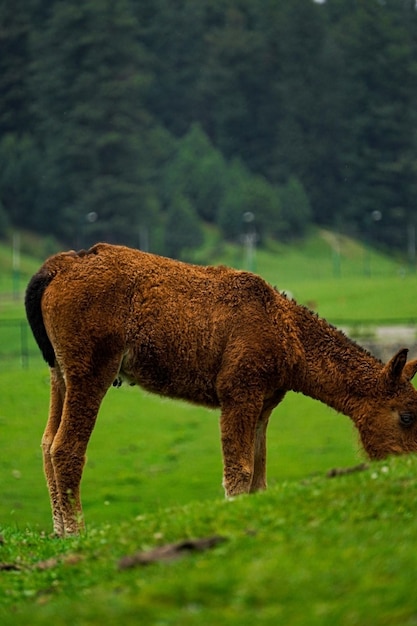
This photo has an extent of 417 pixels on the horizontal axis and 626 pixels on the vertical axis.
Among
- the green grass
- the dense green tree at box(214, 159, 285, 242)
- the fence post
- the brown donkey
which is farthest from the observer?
the dense green tree at box(214, 159, 285, 242)

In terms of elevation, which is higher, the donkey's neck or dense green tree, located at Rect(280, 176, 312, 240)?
the donkey's neck

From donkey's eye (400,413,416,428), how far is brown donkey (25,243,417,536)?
0.01 metres

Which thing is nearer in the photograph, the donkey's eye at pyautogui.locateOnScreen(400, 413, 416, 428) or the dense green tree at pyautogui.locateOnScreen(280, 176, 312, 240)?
the donkey's eye at pyautogui.locateOnScreen(400, 413, 416, 428)

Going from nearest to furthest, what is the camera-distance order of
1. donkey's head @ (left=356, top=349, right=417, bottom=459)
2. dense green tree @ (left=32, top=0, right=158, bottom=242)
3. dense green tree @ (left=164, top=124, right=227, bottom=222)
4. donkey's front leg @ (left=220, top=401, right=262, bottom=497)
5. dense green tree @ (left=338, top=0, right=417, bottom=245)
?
donkey's front leg @ (left=220, top=401, right=262, bottom=497), donkey's head @ (left=356, top=349, right=417, bottom=459), dense green tree @ (left=32, top=0, right=158, bottom=242), dense green tree @ (left=164, top=124, right=227, bottom=222), dense green tree @ (left=338, top=0, right=417, bottom=245)

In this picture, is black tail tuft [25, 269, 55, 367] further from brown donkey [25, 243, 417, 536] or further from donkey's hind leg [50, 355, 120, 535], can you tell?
donkey's hind leg [50, 355, 120, 535]

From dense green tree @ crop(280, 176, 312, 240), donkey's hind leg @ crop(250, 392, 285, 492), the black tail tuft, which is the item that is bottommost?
dense green tree @ crop(280, 176, 312, 240)

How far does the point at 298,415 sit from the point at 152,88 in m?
89.2

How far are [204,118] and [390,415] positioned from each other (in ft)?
377

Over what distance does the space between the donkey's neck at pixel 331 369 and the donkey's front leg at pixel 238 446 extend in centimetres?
72

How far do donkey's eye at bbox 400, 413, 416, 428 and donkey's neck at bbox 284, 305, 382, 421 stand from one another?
1.31 ft

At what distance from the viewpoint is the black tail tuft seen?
1280 centimetres

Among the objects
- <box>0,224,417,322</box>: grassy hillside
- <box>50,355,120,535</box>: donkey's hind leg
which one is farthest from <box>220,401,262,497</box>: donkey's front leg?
<box>0,224,417,322</box>: grassy hillside

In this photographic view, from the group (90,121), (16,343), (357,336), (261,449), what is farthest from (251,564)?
(90,121)

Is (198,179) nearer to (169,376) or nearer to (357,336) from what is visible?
(357,336)
